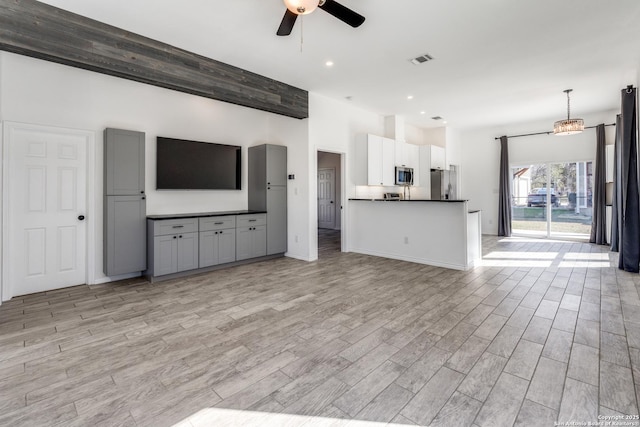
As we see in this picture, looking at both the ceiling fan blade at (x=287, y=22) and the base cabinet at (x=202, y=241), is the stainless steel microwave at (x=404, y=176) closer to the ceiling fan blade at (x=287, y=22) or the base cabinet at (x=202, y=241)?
the base cabinet at (x=202, y=241)

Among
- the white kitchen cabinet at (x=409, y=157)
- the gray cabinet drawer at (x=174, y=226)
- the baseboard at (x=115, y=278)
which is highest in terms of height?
the white kitchen cabinet at (x=409, y=157)

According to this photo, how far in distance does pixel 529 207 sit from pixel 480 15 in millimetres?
6612

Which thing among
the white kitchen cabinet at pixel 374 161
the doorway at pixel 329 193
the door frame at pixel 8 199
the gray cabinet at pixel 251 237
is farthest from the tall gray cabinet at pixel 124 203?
the doorway at pixel 329 193

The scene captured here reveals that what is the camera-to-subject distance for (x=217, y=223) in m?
4.87

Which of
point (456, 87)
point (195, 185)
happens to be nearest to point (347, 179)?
point (456, 87)

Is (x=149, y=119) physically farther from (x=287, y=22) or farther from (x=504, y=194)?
(x=504, y=194)

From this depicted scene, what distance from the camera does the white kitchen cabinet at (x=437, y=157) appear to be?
7805 mm

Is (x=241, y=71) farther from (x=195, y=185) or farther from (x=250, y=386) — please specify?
(x=250, y=386)

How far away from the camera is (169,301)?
11.4 feet

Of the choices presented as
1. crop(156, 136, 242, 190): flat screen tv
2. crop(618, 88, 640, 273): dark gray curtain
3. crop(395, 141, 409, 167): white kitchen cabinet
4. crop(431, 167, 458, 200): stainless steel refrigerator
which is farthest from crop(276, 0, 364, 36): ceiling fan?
crop(431, 167, 458, 200): stainless steel refrigerator

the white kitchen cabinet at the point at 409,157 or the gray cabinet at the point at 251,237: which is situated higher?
the white kitchen cabinet at the point at 409,157

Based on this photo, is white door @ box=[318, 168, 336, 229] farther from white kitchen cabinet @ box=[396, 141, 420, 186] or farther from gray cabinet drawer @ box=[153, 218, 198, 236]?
gray cabinet drawer @ box=[153, 218, 198, 236]

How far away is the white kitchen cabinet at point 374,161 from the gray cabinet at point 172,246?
342 cm

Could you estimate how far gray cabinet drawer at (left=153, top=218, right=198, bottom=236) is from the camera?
4.25 m
